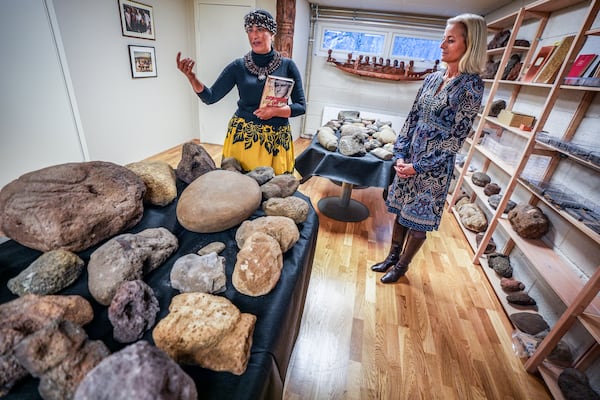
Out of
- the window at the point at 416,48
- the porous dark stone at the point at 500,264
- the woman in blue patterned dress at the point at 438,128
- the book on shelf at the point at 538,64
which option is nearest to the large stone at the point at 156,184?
the woman in blue patterned dress at the point at 438,128

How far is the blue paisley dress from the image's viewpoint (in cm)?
125

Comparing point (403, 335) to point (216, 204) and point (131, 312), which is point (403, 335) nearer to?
point (216, 204)

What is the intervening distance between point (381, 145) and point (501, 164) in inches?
38.2

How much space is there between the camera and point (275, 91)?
1271 mm

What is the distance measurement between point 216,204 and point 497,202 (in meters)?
2.30

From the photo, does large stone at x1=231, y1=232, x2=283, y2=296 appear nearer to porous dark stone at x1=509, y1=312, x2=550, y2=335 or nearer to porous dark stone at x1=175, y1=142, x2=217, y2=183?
porous dark stone at x1=175, y1=142, x2=217, y2=183

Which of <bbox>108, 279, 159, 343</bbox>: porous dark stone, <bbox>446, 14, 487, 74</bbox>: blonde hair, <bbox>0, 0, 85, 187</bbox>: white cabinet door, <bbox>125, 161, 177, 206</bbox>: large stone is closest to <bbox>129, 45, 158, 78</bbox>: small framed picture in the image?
<bbox>0, 0, 85, 187</bbox>: white cabinet door

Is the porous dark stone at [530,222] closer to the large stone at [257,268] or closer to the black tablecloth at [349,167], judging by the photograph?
the black tablecloth at [349,167]

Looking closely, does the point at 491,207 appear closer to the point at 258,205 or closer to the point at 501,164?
the point at 501,164

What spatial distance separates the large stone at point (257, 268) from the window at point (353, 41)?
15.8 ft

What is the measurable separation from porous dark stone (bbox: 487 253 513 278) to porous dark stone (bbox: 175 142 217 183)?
2104mm

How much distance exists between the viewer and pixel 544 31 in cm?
234

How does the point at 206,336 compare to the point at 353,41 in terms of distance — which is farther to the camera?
the point at 353,41

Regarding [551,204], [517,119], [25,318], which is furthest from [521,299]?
[25,318]
